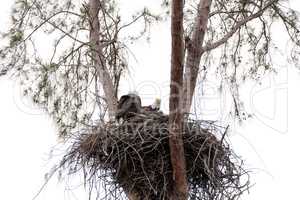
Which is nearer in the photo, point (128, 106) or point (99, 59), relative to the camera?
point (128, 106)

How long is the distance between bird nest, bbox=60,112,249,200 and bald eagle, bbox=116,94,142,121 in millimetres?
162

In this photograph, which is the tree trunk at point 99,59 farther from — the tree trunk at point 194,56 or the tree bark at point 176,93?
the tree bark at point 176,93

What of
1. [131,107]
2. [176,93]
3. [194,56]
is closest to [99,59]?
[194,56]

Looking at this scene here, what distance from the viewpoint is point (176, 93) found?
569cm

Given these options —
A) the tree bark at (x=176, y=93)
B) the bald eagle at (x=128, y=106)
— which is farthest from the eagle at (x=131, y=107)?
the tree bark at (x=176, y=93)

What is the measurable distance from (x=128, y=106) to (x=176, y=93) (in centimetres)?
71

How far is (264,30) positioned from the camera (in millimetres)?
8086

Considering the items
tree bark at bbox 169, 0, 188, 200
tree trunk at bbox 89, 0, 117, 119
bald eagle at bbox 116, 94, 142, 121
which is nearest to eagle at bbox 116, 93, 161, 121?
bald eagle at bbox 116, 94, 142, 121

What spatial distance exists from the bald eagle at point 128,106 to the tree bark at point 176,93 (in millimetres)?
581

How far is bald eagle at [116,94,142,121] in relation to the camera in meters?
6.24

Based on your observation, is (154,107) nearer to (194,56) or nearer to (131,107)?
(131,107)

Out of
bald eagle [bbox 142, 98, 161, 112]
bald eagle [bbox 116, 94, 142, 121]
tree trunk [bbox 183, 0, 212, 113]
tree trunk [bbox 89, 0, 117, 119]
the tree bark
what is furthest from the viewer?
tree trunk [bbox 89, 0, 117, 119]

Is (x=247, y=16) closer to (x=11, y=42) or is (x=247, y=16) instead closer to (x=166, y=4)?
(x=166, y=4)

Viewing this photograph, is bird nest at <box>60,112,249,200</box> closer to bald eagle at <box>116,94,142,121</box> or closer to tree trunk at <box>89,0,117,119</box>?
bald eagle at <box>116,94,142,121</box>
